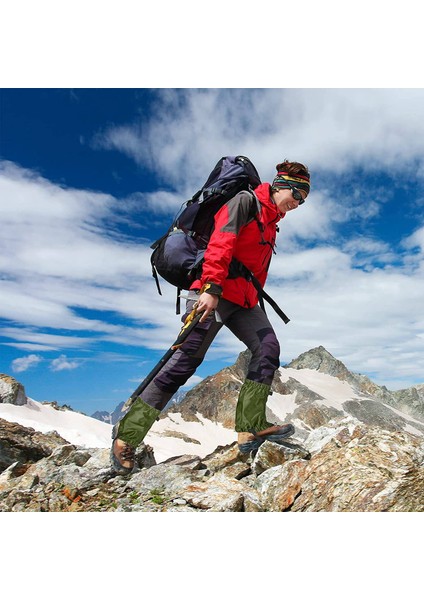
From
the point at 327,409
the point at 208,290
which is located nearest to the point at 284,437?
the point at 208,290

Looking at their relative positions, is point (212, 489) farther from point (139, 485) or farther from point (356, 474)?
point (356, 474)

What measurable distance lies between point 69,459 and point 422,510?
505 centimetres

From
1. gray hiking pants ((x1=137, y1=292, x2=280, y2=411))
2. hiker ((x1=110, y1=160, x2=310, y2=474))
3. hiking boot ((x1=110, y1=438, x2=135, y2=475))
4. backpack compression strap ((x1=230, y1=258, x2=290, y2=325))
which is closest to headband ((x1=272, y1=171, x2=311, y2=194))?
hiker ((x1=110, y1=160, x2=310, y2=474))

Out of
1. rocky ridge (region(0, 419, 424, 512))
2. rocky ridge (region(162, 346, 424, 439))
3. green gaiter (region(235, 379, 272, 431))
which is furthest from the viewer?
rocky ridge (region(162, 346, 424, 439))

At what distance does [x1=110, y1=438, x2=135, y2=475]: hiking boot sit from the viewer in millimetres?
5117

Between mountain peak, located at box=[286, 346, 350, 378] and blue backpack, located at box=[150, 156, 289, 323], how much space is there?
15351cm

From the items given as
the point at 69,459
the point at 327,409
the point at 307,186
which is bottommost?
the point at 69,459

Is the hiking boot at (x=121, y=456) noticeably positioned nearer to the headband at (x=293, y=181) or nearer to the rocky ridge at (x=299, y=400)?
the headband at (x=293, y=181)

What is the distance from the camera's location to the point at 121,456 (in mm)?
5117

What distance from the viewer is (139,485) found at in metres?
5.15

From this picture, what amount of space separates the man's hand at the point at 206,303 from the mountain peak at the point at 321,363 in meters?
154

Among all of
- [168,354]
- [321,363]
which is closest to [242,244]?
[168,354]

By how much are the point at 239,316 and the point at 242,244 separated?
1006 millimetres

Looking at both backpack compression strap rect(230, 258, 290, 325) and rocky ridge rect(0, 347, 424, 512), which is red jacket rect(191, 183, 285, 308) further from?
rocky ridge rect(0, 347, 424, 512)
